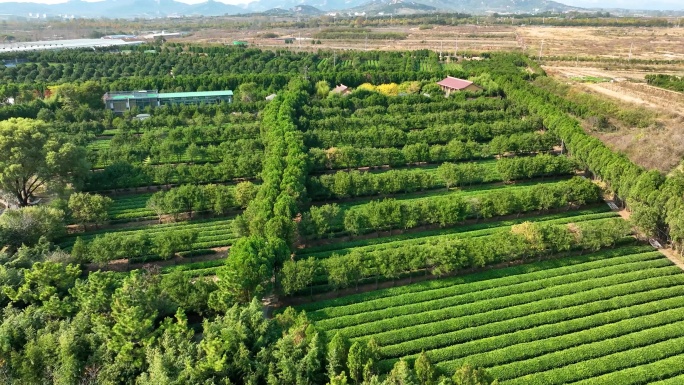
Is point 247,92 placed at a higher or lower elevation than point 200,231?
higher

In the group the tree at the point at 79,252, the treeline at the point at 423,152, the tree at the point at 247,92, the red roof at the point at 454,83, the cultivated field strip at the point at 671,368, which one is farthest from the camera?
the red roof at the point at 454,83

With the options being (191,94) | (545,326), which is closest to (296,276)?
(545,326)

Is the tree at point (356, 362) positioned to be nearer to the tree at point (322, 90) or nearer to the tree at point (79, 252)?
the tree at point (79, 252)

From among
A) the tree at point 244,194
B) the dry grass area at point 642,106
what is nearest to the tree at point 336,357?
the tree at point 244,194

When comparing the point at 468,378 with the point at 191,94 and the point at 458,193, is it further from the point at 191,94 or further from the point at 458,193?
the point at 191,94

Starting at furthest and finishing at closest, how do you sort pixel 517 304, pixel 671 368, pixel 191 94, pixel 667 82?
1. pixel 667 82
2. pixel 191 94
3. pixel 517 304
4. pixel 671 368

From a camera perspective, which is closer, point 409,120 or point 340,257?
point 340,257

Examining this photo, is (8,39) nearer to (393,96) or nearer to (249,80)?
(249,80)
